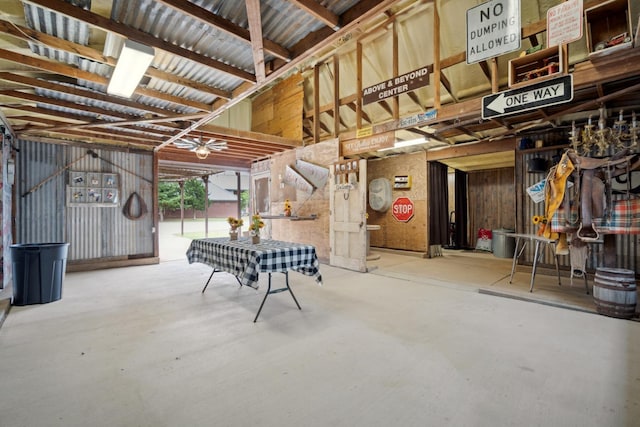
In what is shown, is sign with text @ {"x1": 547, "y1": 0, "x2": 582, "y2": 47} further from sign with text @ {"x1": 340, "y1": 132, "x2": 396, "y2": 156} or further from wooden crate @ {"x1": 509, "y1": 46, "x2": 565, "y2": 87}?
sign with text @ {"x1": 340, "y1": 132, "x2": 396, "y2": 156}

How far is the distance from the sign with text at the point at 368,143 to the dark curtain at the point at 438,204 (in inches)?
121

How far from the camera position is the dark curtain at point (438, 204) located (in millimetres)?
8180

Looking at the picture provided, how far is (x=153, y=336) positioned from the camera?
305cm

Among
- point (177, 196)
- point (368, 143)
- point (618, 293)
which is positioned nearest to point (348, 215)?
point (368, 143)

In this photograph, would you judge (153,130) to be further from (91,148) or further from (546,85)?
(546,85)

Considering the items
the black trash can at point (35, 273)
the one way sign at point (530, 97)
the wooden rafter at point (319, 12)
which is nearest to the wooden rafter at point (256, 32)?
the wooden rafter at point (319, 12)

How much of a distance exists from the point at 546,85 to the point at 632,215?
1803mm

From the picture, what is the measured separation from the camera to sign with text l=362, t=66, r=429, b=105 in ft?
15.3

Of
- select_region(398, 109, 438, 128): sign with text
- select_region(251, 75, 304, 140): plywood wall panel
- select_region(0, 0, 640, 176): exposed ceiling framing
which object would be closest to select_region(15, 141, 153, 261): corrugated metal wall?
select_region(0, 0, 640, 176): exposed ceiling framing

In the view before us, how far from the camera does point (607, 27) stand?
3541 mm

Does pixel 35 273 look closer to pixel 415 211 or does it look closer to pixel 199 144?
pixel 199 144

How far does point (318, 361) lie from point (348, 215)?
3989mm

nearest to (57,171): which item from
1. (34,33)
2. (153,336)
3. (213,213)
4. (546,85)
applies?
(34,33)

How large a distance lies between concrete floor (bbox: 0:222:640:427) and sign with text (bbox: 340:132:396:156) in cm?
262
